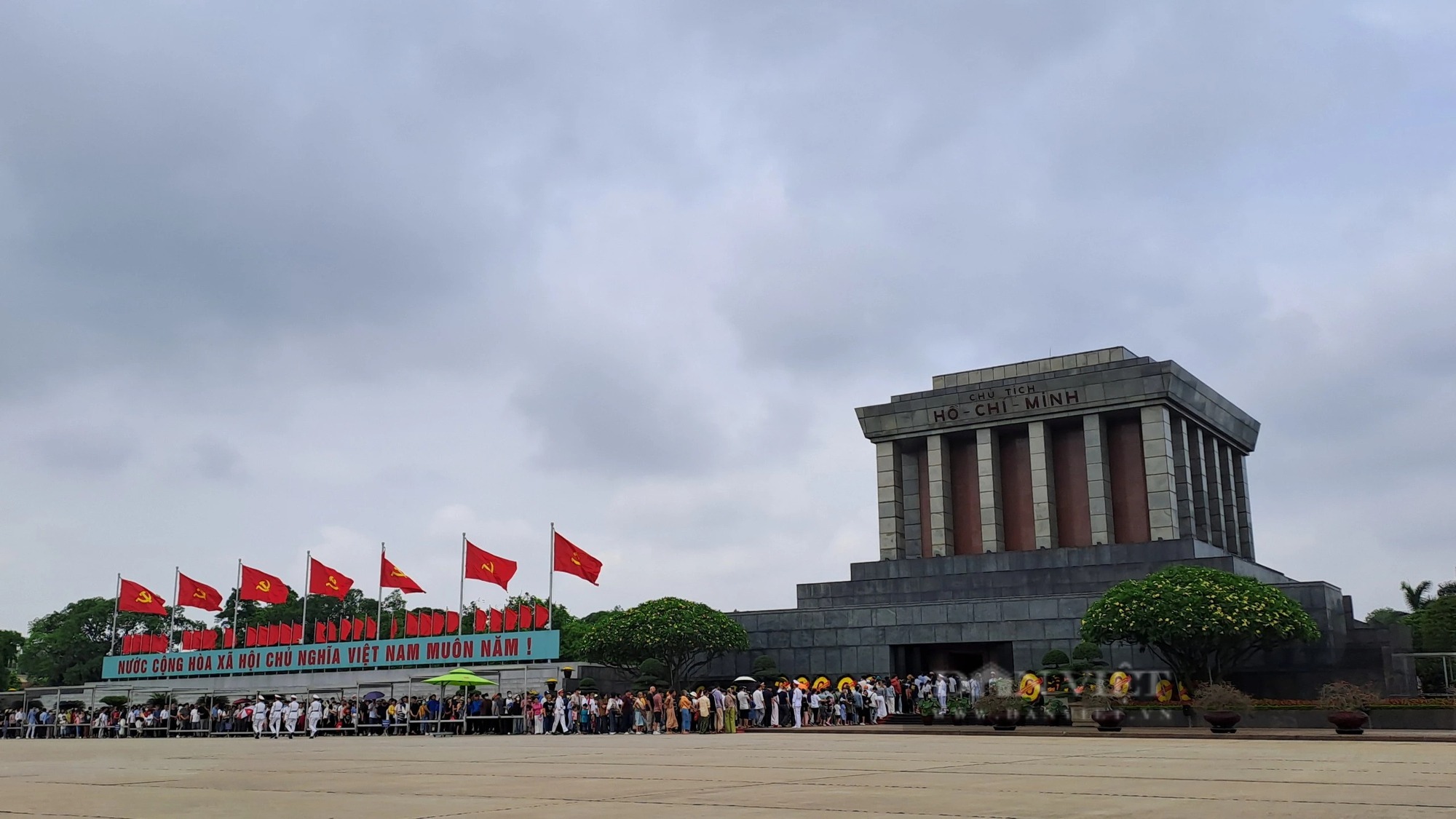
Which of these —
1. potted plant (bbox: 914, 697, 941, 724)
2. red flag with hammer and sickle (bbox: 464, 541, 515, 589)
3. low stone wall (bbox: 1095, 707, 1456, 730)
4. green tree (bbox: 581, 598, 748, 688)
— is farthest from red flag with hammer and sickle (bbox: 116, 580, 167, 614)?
low stone wall (bbox: 1095, 707, 1456, 730)

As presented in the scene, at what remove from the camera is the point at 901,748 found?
26.1 m

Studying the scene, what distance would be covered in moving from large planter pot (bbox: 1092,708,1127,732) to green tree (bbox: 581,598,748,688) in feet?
64.3

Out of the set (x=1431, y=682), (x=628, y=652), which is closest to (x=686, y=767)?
(x=628, y=652)

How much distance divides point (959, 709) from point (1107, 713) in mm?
6117

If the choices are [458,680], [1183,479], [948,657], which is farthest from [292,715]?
[1183,479]

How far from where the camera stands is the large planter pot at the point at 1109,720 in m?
32.9

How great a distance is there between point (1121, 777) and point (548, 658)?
41.9 meters

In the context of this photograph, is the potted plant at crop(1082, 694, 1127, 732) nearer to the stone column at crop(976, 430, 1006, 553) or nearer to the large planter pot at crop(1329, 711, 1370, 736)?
the large planter pot at crop(1329, 711, 1370, 736)

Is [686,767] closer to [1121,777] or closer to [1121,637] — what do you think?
[1121,777]

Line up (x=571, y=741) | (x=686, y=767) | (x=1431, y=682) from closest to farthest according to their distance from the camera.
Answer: (x=686, y=767) < (x=571, y=741) < (x=1431, y=682)

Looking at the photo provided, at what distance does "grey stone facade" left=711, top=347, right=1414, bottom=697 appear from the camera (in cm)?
4859

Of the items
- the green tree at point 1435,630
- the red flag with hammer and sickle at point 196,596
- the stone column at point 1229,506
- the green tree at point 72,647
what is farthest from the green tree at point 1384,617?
the green tree at point 72,647

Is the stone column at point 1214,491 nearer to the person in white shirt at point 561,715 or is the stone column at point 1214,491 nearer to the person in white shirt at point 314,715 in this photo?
the person in white shirt at point 561,715

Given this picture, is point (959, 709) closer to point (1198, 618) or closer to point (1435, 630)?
point (1198, 618)
